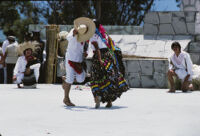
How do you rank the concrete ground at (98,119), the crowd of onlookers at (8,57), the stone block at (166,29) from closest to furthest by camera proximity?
the concrete ground at (98,119) → the crowd of onlookers at (8,57) → the stone block at (166,29)

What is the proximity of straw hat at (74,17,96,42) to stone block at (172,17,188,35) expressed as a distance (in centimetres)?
857

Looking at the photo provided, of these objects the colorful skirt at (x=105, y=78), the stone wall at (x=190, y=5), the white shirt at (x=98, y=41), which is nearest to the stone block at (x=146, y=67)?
the stone wall at (x=190, y=5)

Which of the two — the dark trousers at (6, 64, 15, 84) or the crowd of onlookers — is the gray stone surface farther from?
the dark trousers at (6, 64, 15, 84)

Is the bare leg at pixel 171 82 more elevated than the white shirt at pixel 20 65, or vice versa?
the white shirt at pixel 20 65

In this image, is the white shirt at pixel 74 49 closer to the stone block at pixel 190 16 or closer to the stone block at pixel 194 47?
the stone block at pixel 194 47

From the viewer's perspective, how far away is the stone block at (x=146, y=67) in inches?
542

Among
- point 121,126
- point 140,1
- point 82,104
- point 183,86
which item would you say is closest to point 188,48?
point 183,86

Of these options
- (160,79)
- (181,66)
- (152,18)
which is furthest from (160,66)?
(152,18)

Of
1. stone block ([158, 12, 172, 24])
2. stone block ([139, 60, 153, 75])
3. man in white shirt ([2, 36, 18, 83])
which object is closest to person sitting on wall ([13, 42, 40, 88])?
man in white shirt ([2, 36, 18, 83])

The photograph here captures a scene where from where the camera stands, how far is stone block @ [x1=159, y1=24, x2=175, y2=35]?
15974 mm

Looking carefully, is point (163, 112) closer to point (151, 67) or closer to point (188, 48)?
point (151, 67)

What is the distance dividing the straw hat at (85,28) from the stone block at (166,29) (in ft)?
28.2

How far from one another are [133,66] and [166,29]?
107 inches

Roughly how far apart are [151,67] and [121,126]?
858 cm
